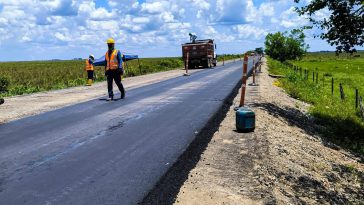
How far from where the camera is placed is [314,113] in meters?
17.7

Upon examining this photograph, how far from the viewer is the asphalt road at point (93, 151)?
18.8ft

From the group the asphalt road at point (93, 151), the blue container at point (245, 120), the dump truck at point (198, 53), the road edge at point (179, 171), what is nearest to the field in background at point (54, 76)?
the dump truck at point (198, 53)

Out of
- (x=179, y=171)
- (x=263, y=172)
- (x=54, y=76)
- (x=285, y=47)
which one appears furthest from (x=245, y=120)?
(x=285, y=47)

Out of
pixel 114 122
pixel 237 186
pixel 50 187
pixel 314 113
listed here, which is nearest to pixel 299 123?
pixel 314 113

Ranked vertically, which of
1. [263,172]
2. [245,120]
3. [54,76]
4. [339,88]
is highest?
[245,120]

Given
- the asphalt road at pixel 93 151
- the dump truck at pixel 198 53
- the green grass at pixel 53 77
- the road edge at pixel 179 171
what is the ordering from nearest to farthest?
the road edge at pixel 179 171, the asphalt road at pixel 93 151, the green grass at pixel 53 77, the dump truck at pixel 198 53

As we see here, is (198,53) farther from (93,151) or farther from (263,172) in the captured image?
(263,172)

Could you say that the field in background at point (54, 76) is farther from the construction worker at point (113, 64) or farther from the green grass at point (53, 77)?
the construction worker at point (113, 64)

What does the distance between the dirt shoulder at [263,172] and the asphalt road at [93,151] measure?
47 cm

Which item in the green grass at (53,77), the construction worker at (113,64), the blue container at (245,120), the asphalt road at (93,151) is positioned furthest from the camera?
the green grass at (53,77)

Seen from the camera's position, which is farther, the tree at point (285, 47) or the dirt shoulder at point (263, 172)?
the tree at point (285, 47)

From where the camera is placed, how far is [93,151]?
793cm

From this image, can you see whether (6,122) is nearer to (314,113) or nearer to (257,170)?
(257,170)

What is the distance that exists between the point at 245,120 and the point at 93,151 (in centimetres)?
337
